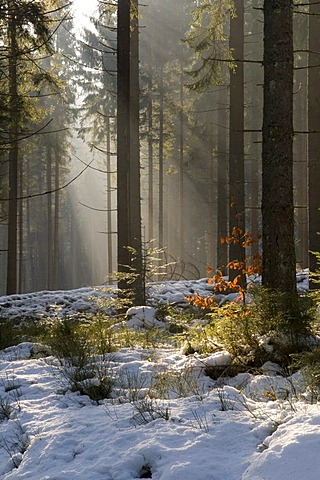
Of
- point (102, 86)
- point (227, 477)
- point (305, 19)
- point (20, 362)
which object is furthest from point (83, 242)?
point (227, 477)

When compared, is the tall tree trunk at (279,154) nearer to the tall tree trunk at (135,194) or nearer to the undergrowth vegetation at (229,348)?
the undergrowth vegetation at (229,348)

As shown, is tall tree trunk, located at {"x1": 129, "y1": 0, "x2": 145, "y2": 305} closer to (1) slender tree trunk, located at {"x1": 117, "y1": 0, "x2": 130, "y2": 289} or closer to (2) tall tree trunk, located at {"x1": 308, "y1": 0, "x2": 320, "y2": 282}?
(1) slender tree trunk, located at {"x1": 117, "y1": 0, "x2": 130, "y2": 289}

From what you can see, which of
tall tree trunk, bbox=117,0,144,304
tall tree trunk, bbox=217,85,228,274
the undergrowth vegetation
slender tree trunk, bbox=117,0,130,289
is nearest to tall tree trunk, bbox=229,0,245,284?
tall tree trunk, bbox=217,85,228,274

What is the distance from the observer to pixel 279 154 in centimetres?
577

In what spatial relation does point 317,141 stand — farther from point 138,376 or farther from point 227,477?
point 227,477

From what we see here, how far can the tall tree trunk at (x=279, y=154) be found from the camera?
18.8 ft

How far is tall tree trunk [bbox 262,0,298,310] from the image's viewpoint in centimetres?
572

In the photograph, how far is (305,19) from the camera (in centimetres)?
1722

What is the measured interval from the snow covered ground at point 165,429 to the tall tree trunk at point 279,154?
1499mm

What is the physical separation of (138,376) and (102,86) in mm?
28282

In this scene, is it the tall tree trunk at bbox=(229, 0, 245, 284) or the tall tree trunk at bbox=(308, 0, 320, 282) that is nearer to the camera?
the tall tree trunk at bbox=(308, 0, 320, 282)

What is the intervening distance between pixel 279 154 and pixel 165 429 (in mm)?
3829

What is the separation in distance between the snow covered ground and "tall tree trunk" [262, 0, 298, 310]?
59.0 inches

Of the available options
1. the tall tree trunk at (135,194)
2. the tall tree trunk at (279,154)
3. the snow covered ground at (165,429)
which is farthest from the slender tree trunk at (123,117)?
the snow covered ground at (165,429)
